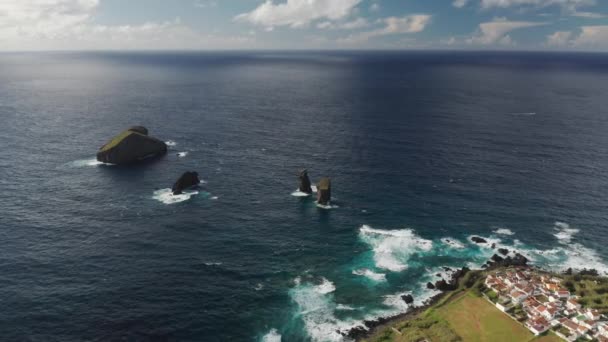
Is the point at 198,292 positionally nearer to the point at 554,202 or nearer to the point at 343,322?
the point at 343,322

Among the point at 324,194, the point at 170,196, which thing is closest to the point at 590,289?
the point at 324,194

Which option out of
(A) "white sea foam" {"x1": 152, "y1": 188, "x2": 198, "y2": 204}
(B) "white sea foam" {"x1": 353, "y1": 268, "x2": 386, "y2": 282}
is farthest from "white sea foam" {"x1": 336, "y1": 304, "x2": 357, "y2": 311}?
(A) "white sea foam" {"x1": 152, "y1": 188, "x2": 198, "y2": 204}

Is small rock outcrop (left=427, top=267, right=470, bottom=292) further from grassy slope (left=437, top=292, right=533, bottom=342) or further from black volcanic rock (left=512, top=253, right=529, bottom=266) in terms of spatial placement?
black volcanic rock (left=512, top=253, right=529, bottom=266)

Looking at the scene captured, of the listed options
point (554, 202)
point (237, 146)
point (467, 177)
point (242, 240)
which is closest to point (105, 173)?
point (237, 146)

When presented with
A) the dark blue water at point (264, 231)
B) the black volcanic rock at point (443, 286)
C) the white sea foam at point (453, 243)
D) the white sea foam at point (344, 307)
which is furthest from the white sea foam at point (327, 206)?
the white sea foam at point (344, 307)

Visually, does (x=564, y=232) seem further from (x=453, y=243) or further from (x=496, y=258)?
(x=453, y=243)

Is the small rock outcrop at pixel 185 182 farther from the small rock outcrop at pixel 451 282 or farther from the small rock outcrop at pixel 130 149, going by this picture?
the small rock outcrop at pixel 451 282

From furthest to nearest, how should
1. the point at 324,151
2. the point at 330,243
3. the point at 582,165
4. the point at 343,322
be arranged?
the point at 324,151
the point at 582,165
the point at 330,243
the point at 343,322
